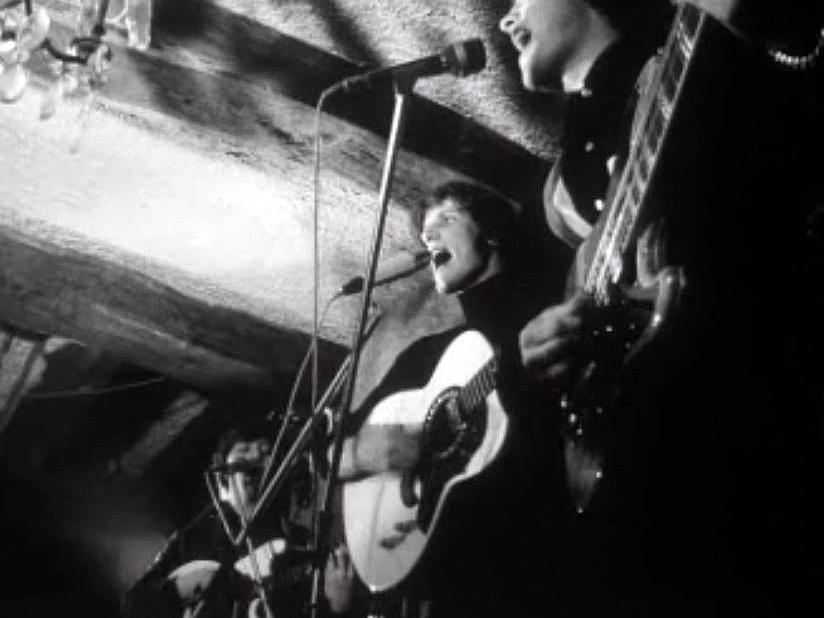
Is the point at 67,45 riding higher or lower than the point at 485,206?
higher

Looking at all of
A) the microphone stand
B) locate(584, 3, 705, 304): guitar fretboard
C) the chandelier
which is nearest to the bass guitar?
locate(584, 3, 705, 304): guitar fretboard

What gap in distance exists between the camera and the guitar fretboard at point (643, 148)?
6.38ft

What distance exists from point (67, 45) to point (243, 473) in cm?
242

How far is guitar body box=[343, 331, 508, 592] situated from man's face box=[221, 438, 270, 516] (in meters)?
0.90

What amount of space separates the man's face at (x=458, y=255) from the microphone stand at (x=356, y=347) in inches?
38.6

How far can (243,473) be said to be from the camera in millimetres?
4527

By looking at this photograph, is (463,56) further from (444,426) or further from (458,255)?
(444,426)

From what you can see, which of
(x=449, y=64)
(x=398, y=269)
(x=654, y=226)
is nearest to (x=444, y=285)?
(x=398, y=269)

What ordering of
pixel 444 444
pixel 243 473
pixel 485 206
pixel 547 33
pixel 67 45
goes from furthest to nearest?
pixel 243 473
pixel 485 206
pixel 67 45
pixel 444 444
pixel 547 33

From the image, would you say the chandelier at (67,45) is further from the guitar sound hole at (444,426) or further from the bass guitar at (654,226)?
the bass guitar at (654,226)

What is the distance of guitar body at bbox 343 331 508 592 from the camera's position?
2.79 metres

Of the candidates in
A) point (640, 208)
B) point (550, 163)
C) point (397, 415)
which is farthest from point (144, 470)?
point (640, 208)

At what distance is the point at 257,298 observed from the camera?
4.85 meters

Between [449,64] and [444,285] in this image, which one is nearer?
[449,64]
